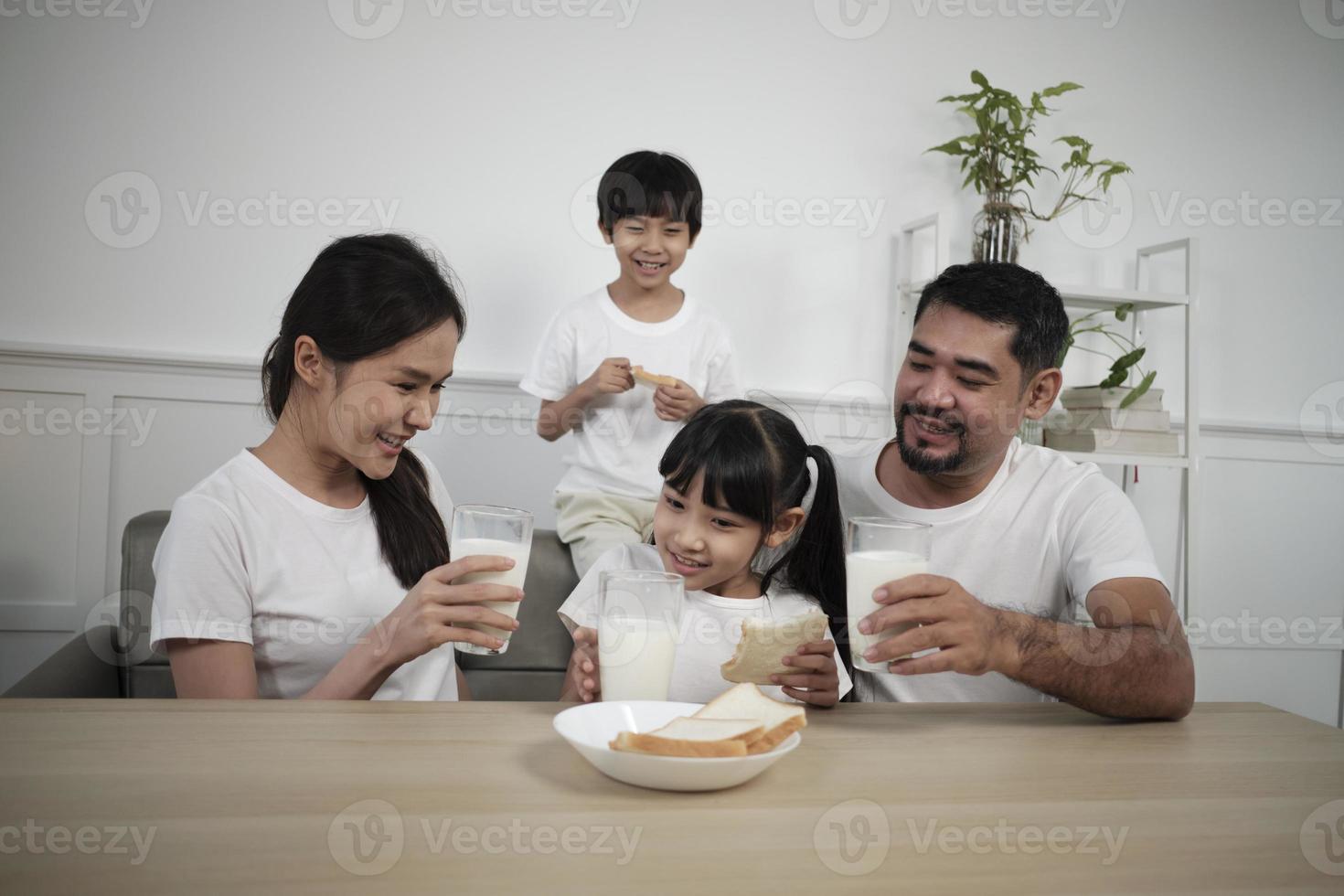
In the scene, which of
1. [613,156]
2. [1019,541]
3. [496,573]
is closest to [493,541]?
[496,573]

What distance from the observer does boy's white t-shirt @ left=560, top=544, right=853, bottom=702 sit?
58.3 inches

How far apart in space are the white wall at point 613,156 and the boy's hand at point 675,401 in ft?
2.55

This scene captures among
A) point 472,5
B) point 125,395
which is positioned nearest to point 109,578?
point 125,395

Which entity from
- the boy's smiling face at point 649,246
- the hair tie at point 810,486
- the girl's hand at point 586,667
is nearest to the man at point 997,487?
the hair tie at point 810,486

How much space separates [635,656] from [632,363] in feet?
5.07

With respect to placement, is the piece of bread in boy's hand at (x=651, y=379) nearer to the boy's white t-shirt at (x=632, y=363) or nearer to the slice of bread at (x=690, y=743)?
the boy's white t-shirt at (x=632, y=363)

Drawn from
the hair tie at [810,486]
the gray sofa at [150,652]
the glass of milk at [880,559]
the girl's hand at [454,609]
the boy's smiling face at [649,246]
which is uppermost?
the boy's smiling face at [649,246]

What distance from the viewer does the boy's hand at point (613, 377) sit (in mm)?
2393

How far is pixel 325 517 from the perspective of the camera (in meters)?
1.44

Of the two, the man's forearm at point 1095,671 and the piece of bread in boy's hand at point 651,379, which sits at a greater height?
the piece of bread in boy's hand at point 651,379

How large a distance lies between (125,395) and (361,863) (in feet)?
8.01

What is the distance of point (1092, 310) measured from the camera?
3557 millimetres

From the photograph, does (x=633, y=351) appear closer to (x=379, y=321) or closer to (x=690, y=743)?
(x=379, y=321)

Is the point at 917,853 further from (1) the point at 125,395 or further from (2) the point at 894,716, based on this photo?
(1) the point at 125,395
